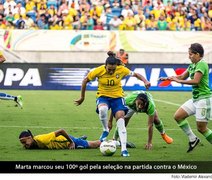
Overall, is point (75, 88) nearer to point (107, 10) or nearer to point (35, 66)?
point (35, 66)

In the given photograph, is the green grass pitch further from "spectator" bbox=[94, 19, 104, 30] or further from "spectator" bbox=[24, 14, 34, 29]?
"spectator" bbox=[94, 19, 104, 30]

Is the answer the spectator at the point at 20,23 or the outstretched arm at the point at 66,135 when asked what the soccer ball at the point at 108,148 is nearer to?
the outstretched arm at the point at 66,135

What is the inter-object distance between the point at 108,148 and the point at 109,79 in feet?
4.76

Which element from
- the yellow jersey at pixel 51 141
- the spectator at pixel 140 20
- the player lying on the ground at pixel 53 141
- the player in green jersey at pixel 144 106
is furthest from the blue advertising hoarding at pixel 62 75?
the yellow jersey at pixel 51 141

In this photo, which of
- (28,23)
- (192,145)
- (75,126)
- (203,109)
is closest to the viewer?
(203,109)

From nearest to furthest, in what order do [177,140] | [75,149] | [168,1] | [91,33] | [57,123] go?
Result: [75,149]
[177,140]
[57,123]
[91,33]
[168,1]

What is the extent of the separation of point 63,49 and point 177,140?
22.0 metres

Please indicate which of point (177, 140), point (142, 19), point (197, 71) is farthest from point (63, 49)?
point (197, 71)

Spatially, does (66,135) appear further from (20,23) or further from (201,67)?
(20,23)

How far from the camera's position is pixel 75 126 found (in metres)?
20.0

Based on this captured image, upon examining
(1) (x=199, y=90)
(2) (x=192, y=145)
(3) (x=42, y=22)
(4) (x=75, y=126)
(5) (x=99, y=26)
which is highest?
(3) (x=42, y=22)

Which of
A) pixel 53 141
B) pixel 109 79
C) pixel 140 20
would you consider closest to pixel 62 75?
pixel 140 20

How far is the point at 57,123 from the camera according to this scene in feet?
67.7

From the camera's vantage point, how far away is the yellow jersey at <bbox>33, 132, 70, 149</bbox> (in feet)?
50.6
